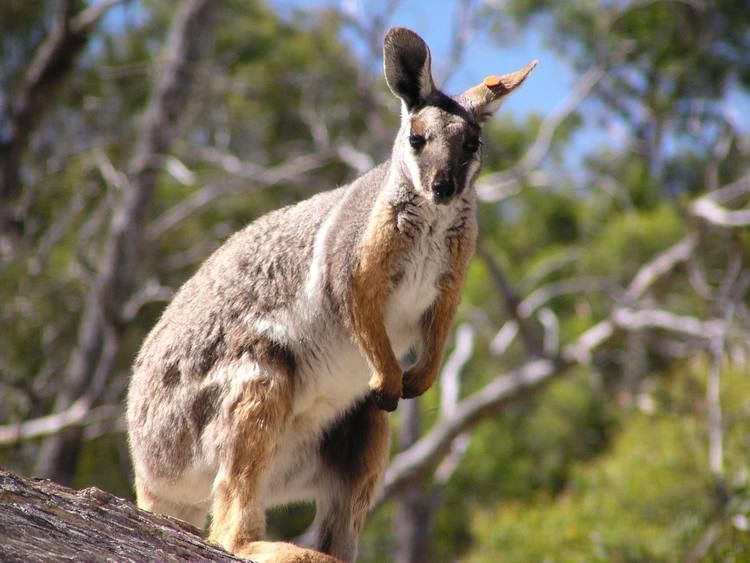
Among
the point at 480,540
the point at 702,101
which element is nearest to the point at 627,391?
the point at 480,540

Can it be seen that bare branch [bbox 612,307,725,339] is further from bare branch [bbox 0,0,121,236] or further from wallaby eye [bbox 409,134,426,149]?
wallaby eye [bbox 409,134,426,149]

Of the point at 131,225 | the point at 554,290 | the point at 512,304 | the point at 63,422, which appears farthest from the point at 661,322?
the point at 63,422

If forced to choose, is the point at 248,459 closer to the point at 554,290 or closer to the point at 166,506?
the point at 166,506

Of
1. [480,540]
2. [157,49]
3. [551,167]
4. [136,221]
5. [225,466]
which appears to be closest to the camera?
[225,466]

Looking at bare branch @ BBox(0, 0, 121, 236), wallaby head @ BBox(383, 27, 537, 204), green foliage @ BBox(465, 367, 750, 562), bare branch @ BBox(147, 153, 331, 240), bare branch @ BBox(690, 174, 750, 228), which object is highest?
bare branch @ BBox(0, 0, 121, 236)

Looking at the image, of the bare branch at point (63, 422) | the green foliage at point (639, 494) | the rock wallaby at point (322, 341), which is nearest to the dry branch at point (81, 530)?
the rock wallaby at point (322, 341)

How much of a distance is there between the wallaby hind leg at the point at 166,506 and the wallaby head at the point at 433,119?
1.77 m

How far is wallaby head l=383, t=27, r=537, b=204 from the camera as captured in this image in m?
4.26

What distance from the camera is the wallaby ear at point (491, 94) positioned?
4508mm

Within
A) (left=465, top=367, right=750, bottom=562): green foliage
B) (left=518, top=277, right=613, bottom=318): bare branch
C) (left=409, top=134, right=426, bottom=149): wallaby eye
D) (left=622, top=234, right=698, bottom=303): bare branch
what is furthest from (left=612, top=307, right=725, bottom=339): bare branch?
(left=409, top=134, right=426, bottom=149): wallaby eye

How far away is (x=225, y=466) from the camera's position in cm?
426

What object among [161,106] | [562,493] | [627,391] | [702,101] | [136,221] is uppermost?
[161,106]

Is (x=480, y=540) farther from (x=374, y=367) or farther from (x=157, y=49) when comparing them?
(x=374, y=367)

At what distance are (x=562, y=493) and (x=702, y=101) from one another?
11.1 metres
